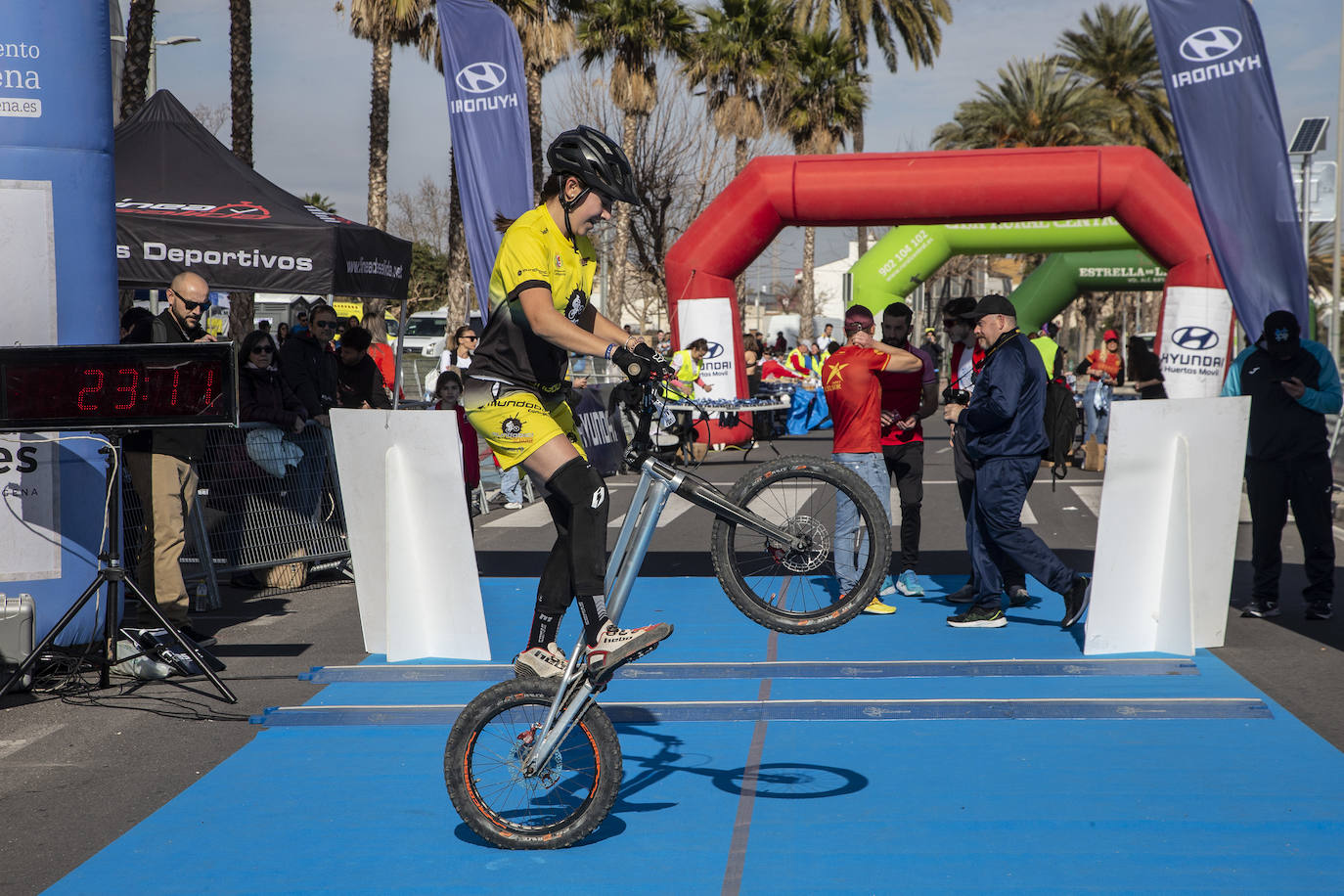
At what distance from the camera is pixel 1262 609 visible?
8148mm

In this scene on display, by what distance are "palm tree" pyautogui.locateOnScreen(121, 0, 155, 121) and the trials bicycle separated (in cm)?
1328

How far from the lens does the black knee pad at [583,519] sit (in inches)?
174

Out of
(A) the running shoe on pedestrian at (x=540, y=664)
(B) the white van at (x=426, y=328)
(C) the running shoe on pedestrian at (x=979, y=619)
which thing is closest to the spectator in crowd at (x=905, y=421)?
(C) the running shoe on pedestrian at (x=979, y=619)

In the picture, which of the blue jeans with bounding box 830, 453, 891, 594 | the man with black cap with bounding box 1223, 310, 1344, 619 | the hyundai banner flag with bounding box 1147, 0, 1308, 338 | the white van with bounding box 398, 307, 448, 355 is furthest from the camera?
the white van with bounding box 398, 307, 448, 355

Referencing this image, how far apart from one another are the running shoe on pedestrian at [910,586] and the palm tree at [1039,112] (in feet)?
112

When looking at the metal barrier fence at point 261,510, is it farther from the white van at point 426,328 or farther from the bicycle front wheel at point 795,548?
the white van at point 426,328

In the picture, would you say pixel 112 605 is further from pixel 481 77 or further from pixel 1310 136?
pixel 1310 136

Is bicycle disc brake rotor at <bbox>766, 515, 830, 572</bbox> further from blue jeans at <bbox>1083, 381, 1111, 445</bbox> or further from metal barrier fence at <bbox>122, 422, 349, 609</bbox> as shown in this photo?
blue jeans at <bbox>1083, 381, 1111, 445</bbox>

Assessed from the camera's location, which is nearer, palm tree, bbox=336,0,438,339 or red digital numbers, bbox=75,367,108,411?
red digital numbers, bbox=75,367,108,411

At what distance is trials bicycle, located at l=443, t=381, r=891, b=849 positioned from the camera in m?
4.27

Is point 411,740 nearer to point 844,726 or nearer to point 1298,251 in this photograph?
point 844,726

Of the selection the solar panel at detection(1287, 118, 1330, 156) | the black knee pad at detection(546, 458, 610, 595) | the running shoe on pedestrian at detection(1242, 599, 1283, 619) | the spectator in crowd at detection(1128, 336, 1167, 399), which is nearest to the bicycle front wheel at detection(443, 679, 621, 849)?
the black knee pad at detection(546, 458, 610, 595)

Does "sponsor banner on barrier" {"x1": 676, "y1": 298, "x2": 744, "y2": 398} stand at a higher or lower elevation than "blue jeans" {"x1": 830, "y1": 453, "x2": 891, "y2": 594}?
higher

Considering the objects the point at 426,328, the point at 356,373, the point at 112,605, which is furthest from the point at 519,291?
the point at 426,328
